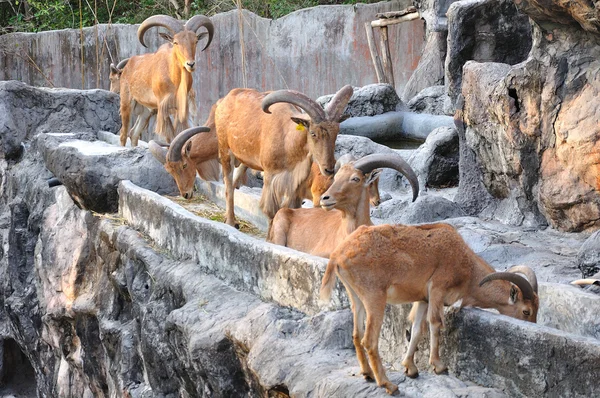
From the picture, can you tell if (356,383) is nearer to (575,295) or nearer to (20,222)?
(575,295)

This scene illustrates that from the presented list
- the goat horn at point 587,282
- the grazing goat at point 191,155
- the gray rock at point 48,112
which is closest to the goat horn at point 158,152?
the grazing goat at point 191,155

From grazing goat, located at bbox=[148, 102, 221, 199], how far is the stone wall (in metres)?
8.33

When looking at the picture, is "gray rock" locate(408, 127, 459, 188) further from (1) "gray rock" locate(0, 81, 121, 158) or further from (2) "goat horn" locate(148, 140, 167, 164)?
(1) "gray rock" locate(0, 81, 121, 158)

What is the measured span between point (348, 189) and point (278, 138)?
4.86 feet

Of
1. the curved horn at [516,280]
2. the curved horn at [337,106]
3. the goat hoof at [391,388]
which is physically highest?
the curved horn at [337,106]

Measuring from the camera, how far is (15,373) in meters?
14.4

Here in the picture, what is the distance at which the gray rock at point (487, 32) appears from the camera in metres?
10.3

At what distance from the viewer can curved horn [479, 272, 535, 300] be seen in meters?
4.91

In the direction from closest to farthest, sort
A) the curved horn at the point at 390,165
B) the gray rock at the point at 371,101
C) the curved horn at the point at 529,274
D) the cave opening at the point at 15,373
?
1. the curved horn at the point at 529,274
2. the curved horn at the point at 390,165
3. the gray rock at the point at 371,101
4. the cave opening at the point at 15,373

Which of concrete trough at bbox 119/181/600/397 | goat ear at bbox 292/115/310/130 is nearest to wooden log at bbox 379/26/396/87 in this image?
concrete trough at bbox 119/181/600/397

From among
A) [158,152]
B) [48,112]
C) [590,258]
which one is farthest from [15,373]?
[590,258]

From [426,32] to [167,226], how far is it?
955 centimetres

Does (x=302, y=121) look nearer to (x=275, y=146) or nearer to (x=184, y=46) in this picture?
(x=275, y=146)

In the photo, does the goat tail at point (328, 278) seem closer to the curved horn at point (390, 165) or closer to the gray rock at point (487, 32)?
the curved horn at point (390, 165)
